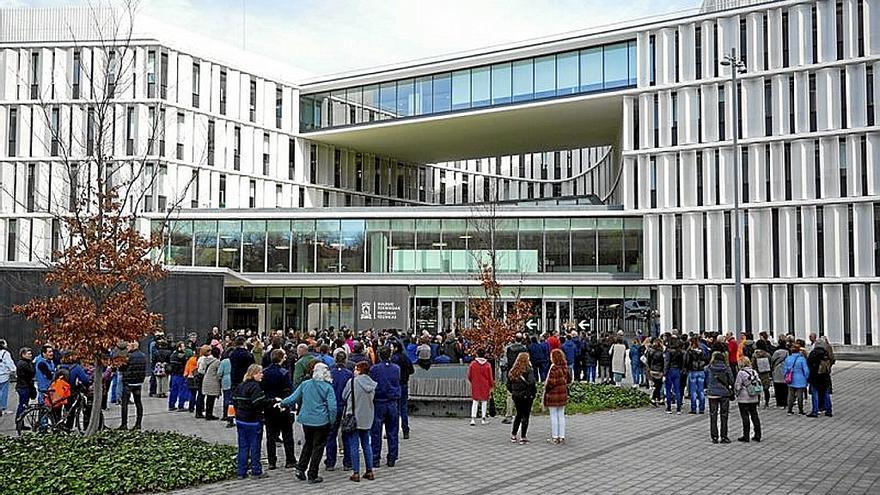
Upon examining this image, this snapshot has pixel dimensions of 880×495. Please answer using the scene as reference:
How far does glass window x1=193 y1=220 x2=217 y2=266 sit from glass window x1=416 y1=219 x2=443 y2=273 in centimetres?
1098

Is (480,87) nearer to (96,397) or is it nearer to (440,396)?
(440,396)

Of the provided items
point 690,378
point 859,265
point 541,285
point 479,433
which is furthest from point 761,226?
point 479,433

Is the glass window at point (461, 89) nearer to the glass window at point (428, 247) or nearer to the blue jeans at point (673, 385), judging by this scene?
the glass window at point (428, 247)

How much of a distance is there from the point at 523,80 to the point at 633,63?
20.1ft

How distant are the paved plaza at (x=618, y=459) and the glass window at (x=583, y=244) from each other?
2756cm

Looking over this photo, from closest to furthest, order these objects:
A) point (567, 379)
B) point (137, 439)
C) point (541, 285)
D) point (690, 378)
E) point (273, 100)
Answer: point (137, 439) → point (567, 379) → point (690, 378) → point (541, 285) → point (273, 100)

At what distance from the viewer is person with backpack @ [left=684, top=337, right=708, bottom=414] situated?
1956cm

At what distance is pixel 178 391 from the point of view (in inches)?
846

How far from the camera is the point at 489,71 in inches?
2064

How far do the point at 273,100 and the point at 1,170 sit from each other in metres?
16.5

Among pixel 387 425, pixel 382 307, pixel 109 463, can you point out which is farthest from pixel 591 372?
pixel 382 307

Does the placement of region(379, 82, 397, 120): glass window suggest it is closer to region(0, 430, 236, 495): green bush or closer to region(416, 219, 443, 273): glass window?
region(416, 219, 443, 273): glass window

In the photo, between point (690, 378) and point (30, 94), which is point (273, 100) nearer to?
point (30, 94)

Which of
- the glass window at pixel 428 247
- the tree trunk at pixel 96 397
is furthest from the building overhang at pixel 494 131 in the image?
the tree trunk at pixel 96 397
